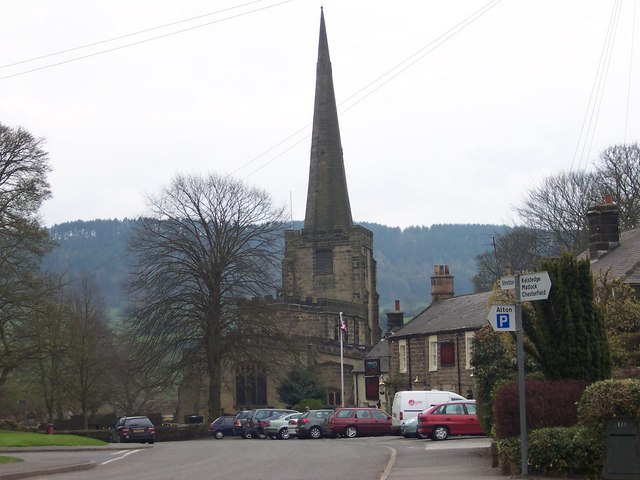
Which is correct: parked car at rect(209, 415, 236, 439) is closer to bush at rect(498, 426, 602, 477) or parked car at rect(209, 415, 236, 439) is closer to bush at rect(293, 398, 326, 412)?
bush at rect(293, 398, 326, 412)

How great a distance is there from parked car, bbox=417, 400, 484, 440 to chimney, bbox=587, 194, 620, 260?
30.7 ft

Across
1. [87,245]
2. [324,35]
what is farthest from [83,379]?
[87,245]

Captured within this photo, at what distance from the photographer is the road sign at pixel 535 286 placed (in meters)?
17.3

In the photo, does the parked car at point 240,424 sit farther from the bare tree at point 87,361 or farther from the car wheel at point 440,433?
the car wheel at point 440,433

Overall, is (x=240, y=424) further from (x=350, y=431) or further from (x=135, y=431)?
(x=350, y=431)

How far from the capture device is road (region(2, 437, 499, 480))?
21.9 m

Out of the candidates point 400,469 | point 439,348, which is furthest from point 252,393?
point 400,469

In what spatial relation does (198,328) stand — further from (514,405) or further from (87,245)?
(87,245)

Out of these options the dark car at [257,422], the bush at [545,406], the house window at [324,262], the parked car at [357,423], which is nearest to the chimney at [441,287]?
the dark car at [257,422]

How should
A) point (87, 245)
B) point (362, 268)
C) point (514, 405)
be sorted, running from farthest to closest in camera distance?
point (87, 245), point (362, 268), point (514, 405)

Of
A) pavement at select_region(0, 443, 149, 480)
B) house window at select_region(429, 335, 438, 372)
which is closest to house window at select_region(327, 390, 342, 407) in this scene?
house window at select_region(429, 335, 438, 372)

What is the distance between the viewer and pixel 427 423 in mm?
37062

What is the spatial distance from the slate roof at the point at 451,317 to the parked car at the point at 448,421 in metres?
10.7

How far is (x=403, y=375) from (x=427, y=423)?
64.1ft
